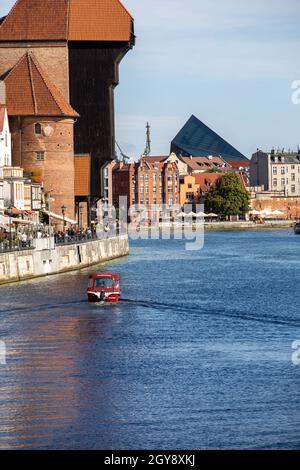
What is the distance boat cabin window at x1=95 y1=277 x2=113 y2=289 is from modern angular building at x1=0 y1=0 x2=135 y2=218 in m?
51.7

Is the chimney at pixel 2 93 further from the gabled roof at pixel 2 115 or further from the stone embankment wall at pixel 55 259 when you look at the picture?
the stone embankment wall at pixel 55 259

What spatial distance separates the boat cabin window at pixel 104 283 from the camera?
7150cm

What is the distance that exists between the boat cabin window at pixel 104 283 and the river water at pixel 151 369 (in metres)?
1.18

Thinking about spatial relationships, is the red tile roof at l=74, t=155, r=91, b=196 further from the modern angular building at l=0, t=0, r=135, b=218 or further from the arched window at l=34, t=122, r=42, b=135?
the arched window at l=34, t=122, r=42, b=135

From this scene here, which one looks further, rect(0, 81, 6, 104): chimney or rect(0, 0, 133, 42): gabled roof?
rect(0, 0, 133, 42): gabled roof

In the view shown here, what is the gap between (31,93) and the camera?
123 meters

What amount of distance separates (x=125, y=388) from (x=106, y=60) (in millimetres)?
83460

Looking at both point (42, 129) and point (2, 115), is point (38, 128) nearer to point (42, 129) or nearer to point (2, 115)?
point (42, 129)

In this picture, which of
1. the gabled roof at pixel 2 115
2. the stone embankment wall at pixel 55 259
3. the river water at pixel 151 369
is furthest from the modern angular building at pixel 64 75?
the river water at pixel 151 369

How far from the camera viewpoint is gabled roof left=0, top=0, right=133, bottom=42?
126 m

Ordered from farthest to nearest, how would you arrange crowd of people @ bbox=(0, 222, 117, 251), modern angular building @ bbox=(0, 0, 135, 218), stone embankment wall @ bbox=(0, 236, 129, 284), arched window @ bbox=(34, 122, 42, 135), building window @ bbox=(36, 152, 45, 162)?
building window @ bbox=(36, 152, 45, 162), modern angular building @ bbox=(0, 0, 135, 218), arched window @ bbox=(34, 122, 42, 135), crowd of people @ bbox=(0, 222, 117, 251), stone embankment wall @ bbox=(0, 236, 129, 284)

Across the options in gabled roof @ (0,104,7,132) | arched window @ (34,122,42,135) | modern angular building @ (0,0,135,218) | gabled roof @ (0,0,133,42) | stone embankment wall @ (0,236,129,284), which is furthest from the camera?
gabled roof @ (0,0,133,42)

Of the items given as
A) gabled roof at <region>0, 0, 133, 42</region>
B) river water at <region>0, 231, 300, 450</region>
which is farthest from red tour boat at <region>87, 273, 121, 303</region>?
gabled roof at <region>0, 0, 133, 42</region>

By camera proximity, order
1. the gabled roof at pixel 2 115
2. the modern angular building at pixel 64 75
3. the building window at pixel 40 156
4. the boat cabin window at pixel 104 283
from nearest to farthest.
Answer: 1. the boat cabin window at pixel 104 283
2. the gabled roof at pixel 2 115
3. the modern angular building at pixel 64 75
4. the building window at pixel 40 156
